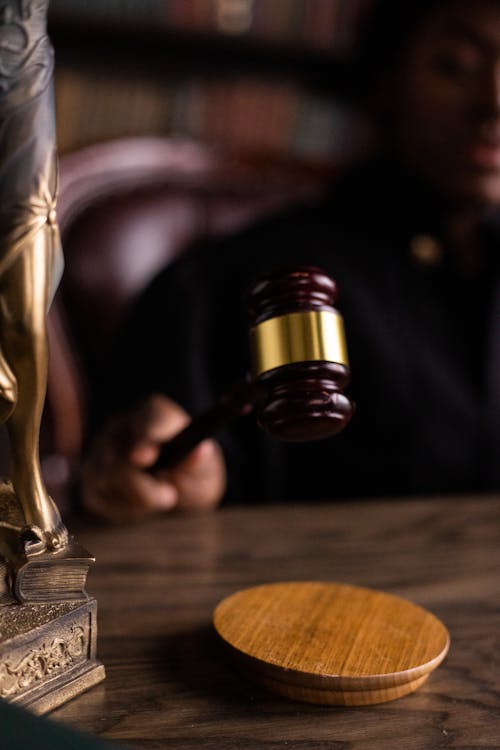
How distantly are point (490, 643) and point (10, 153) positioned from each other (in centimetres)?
43

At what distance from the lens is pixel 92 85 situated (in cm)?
188

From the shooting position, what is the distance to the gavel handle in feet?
1.86

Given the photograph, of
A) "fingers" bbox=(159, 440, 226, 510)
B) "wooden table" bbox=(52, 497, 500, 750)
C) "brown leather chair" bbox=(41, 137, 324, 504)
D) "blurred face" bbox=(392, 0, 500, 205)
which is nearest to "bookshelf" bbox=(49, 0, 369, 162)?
"brown leather chair" bbox=(41, 137, 324, 504)

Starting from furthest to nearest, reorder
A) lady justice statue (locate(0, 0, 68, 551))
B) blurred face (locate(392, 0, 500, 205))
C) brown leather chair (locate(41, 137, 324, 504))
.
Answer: brown leather chair (locate(41, 137, 324, 504)) → blurred face (locate(392, 0, 500, 205)) → lady justice statue (locate(0, 0, 68, 551))

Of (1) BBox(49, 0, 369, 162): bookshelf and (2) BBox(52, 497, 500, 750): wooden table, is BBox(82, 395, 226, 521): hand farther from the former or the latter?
(1) BBox(49, 0, 369, 162): bookshelf

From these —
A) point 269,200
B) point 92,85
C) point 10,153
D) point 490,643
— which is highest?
point 92,85

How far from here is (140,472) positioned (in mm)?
875

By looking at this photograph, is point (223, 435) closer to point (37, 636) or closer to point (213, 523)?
point (213, 523)

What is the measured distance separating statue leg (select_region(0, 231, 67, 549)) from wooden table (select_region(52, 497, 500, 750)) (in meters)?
0.11

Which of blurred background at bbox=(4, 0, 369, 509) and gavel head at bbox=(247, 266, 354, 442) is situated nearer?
gavel head at bbox=(247, 266, 354, 442)

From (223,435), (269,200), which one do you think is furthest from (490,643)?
(269,200)

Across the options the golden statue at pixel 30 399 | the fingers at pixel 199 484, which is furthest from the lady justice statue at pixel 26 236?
the fingers at pixel 199 484

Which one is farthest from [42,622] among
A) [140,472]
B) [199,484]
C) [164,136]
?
[164,136]

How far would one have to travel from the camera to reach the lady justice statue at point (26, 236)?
41cm
